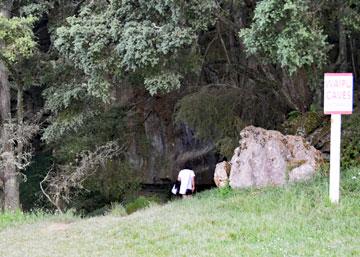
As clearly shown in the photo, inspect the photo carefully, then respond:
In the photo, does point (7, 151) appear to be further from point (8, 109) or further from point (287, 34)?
point (287, 34)

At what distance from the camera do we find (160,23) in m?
11.9

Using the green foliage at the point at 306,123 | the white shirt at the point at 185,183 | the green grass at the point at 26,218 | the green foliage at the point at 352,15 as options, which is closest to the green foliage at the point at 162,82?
the white shirt at the point at 185,183

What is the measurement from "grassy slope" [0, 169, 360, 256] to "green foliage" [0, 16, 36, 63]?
4.15 m

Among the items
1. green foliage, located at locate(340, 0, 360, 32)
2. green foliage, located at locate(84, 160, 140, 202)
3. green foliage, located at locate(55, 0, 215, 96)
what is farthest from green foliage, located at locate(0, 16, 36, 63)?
green foliage, located at locate(340, 0, 360, 32)

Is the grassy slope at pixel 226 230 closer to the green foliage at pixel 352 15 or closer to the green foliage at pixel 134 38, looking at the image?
the green foliage at pixel 352 15

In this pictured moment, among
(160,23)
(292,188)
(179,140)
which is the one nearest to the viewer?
(292,188)

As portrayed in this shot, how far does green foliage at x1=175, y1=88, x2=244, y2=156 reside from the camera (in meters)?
14.9

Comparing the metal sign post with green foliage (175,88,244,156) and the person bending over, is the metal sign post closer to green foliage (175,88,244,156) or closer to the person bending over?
the person bending over

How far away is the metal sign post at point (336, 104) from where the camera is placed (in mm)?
9094

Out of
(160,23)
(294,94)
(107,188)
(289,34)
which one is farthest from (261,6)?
(107,188)

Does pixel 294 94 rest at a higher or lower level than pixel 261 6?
lower

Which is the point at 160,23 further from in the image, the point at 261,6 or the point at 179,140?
the point at 179,140

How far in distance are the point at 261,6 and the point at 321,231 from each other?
412 cm

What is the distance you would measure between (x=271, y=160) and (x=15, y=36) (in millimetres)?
6489
